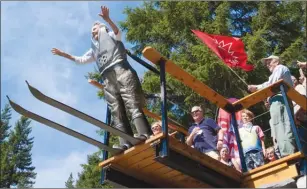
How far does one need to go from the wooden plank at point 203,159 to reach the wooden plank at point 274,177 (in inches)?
7.0

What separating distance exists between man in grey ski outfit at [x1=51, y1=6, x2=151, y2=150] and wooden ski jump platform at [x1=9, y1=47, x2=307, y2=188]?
0.79 ft

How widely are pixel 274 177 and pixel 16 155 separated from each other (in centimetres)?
3630

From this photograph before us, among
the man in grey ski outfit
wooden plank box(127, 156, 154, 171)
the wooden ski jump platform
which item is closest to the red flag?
the wooden ski jump platform

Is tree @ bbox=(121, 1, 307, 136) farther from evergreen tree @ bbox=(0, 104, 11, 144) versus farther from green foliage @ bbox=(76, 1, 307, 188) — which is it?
evergreen tree @ bbox=(0, 104, 11, 144)

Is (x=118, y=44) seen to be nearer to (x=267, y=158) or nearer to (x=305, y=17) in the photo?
(x=267, y=158)

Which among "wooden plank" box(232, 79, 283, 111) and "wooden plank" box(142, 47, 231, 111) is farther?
"wooden plank" box(232, 79, 283, 111)

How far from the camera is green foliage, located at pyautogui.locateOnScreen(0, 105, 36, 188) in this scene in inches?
1439

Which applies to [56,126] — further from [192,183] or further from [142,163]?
[192,183]

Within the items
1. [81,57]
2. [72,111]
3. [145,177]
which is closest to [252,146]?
[145,177]

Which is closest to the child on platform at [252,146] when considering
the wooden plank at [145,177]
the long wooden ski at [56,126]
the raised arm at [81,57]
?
the wooden plank at [145,177]

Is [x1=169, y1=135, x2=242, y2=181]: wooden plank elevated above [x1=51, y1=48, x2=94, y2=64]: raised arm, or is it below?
below

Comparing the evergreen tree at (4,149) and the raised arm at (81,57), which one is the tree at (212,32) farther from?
the evergreen tree at (4,149)

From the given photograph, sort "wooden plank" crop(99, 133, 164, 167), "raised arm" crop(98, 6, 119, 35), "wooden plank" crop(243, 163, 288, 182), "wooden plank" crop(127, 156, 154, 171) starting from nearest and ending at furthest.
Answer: "wooden plank" crop(99, 133, 164, 167)
"wooden plank" crop(243, 163, 288, 182)
"wooden plank" crop(127, 156, 154, 171)
"raised arm" crop(98, 6, 119, 35)

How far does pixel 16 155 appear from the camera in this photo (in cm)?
3822
